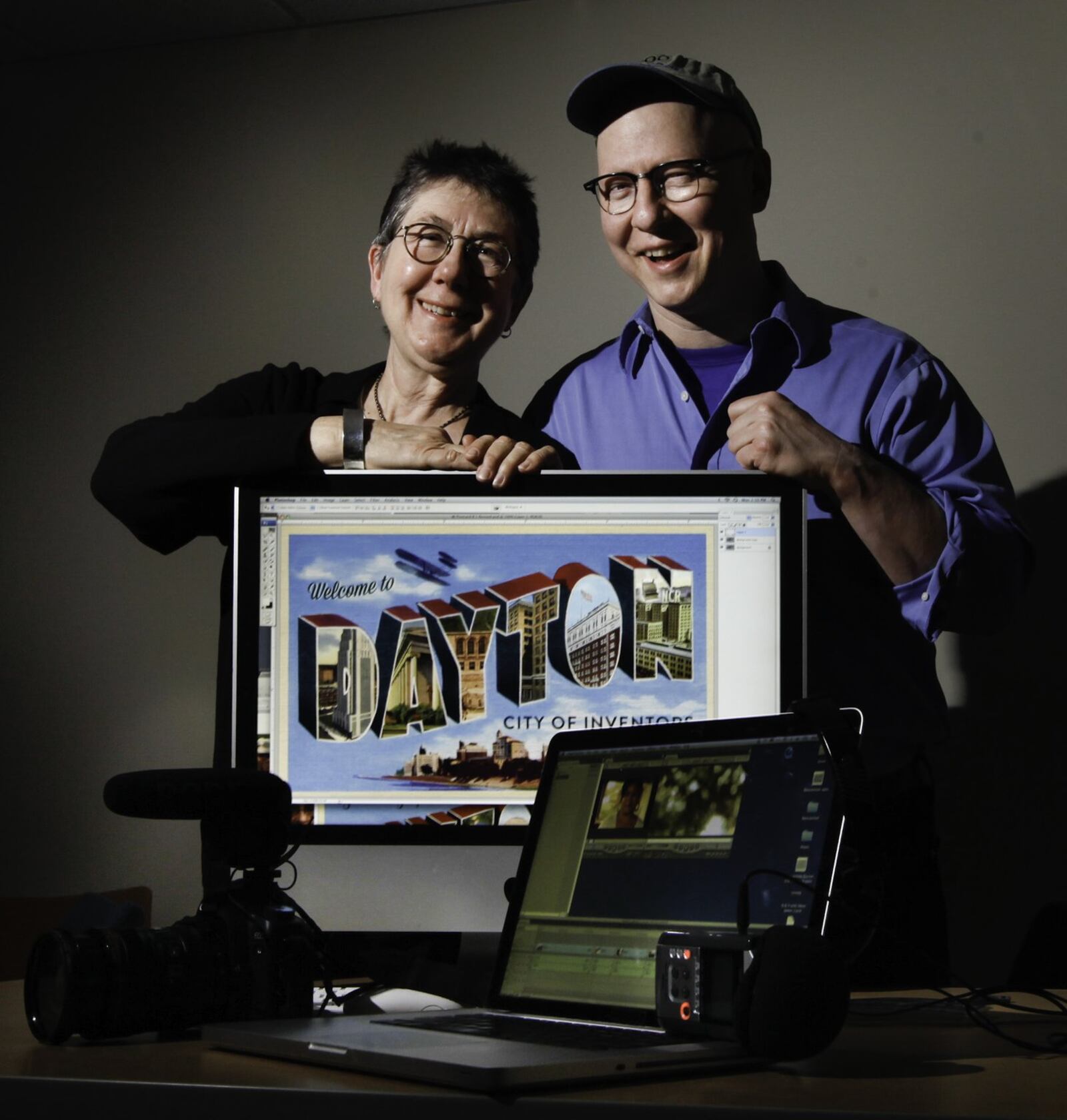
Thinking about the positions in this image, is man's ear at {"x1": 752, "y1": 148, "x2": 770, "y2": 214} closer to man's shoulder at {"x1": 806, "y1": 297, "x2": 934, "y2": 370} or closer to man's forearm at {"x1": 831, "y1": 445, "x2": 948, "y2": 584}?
man's shoulder at {"x1": 806, "y1": 297, "x2": 934, "y2": 370}

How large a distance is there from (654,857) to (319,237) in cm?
211

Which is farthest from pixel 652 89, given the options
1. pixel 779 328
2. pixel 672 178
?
pixel 779 328

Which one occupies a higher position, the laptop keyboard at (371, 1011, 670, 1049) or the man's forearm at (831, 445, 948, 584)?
the man's forearm at (831, 445, 948, 584)

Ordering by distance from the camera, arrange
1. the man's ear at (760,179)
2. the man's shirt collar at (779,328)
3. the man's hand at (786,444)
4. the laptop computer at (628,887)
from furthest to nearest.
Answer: the man's ear at (760,179) < the man's shirt collar at (779,328) < the man's hand at (786,444) < the laptop computer at (628,887)

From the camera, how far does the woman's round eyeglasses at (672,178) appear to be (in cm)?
184

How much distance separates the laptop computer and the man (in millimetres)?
506

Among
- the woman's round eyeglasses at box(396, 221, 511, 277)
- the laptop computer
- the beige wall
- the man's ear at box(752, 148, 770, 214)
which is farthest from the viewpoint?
the beige wall

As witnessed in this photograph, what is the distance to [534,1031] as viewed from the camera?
0.80 m

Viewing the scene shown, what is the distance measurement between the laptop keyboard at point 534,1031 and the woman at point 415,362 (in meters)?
0.70

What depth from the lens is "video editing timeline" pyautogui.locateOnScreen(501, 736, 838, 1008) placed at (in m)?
0.81

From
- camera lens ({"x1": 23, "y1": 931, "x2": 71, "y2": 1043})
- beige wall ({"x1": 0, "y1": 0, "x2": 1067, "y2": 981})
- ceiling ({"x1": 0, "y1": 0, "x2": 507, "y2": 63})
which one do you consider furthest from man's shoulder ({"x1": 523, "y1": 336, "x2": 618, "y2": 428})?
camera lens ({"x1": 23, "y1": 931, "x2": 71, "y2": 1043})

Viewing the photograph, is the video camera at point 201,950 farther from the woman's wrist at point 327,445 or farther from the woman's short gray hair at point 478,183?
the woman's short gray hair at point 478,183

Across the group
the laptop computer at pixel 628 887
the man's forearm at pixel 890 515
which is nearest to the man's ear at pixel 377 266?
the man's forearm at pixel 890 515

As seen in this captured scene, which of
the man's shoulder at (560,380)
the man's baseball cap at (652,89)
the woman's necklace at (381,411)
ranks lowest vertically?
the woman's necklace at (381,411)
